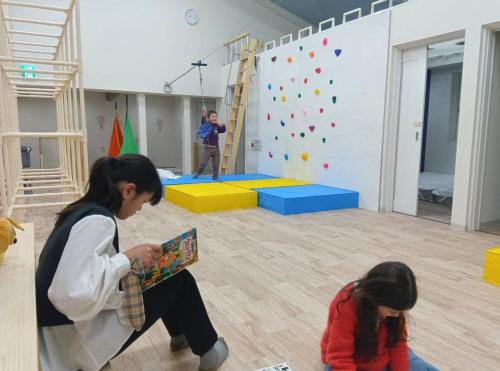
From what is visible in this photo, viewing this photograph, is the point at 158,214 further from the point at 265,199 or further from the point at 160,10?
the point at 160,10

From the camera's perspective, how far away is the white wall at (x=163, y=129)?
946cm

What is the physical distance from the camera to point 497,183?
4027 mm

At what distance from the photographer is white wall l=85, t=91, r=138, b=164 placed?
29.2 ft

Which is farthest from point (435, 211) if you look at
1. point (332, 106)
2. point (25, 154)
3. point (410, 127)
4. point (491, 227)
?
point (25, 154)

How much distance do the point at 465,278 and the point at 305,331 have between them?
1.28 m

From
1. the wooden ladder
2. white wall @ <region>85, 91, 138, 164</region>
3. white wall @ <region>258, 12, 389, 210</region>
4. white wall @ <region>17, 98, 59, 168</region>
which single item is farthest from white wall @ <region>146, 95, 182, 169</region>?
white wall @ <region>258, 12, 389, 210</region>

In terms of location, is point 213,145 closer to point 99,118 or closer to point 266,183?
point 266,183

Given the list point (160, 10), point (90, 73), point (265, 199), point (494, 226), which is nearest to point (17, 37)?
point (90, 73)

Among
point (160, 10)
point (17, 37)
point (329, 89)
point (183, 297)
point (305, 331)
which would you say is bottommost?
point (305, 331)

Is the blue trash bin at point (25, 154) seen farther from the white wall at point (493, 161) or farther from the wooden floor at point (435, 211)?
the white wall at point (493, 161)

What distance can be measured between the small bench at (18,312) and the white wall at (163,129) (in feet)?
26.7

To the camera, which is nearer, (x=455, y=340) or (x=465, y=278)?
(x=455, y=340)

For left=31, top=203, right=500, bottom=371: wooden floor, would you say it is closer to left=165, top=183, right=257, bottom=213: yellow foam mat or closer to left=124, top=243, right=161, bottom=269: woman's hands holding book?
left=165, top=183, right=257, bottom=213: yellow foam mat

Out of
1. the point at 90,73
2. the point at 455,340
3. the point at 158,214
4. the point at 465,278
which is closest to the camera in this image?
the point at 455,340
